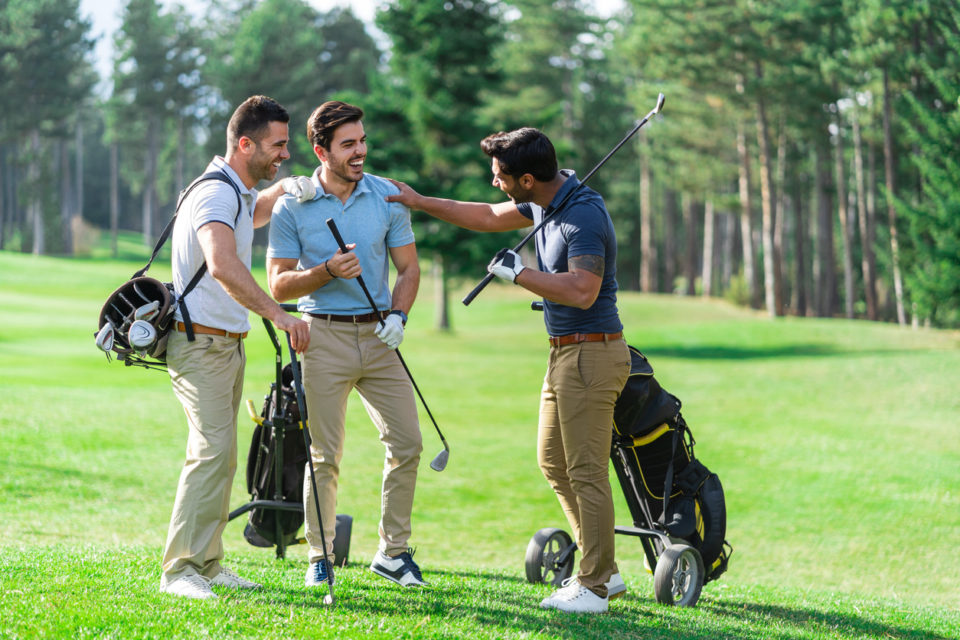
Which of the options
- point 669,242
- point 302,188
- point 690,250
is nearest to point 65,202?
point 669,242

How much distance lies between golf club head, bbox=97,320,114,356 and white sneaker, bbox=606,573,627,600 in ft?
8.44

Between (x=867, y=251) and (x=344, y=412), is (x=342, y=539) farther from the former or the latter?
(x=867, y=251)

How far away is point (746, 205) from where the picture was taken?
1463 inches

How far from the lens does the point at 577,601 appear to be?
4.51 meters

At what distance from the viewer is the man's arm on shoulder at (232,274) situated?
165 inches

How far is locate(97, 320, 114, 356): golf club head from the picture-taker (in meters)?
4.31

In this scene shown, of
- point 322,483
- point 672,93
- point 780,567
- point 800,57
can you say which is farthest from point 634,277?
point 322,483

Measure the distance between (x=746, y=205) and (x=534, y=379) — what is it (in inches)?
818

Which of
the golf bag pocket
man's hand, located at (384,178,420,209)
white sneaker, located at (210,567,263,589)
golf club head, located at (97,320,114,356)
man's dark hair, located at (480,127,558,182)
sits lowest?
white sneaker, located at (210,567,263,589)

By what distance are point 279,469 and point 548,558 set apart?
1.59 meters

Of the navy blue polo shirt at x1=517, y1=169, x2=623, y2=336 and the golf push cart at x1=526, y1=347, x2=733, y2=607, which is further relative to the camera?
the golf push cart at x1=526, y1=347, x2=733, y2=607

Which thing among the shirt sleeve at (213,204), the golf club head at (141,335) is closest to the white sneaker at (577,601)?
the golf club head at (141,335)

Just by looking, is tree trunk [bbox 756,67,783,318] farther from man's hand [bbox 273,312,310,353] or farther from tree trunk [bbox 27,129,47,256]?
tree trunk [bbox 27,129,47,256]

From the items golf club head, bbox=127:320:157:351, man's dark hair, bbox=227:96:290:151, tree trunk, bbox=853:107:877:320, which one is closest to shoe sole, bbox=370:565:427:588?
golf club head, bbox=127:320:157:351
